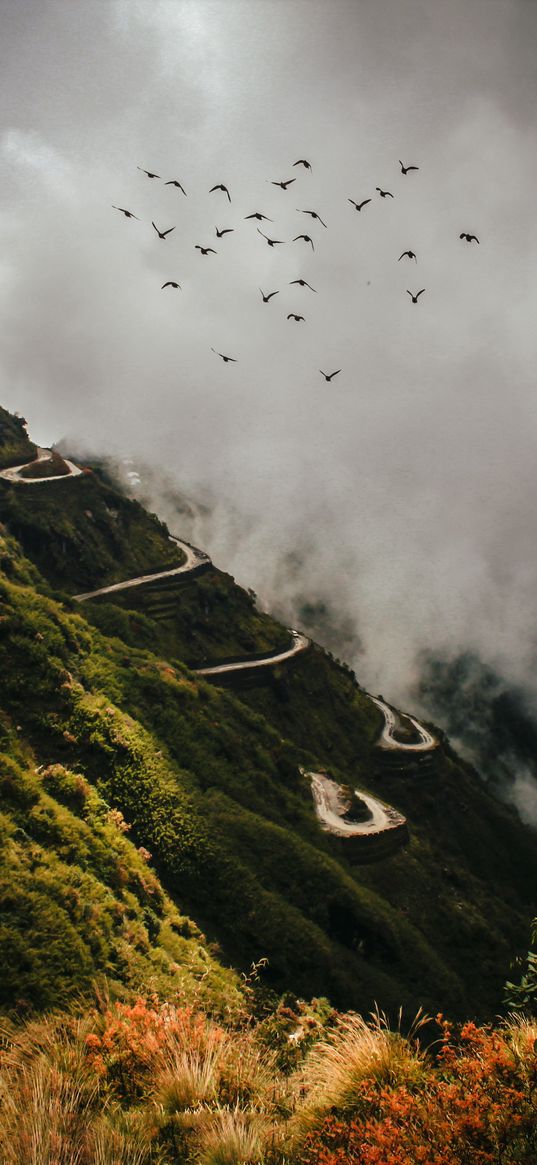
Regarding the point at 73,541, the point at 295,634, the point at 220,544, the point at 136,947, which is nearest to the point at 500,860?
the point at 295,634

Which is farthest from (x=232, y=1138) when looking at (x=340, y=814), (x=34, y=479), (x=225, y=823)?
(x=34, y=479)

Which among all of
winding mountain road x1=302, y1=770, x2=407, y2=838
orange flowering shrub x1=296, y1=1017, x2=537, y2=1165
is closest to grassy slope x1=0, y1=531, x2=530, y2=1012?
winding mountain road x1=302, y1=770, x2=407, y2=838

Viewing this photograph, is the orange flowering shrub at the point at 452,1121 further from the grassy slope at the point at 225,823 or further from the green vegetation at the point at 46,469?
the green vegetation at the point at 46,469

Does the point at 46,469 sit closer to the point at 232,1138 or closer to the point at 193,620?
the point at 193,620

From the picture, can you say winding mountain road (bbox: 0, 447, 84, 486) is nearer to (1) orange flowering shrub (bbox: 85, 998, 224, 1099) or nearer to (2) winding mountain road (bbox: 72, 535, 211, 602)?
(2) winding mountain road (bbox: 72, 535, 211, 602)

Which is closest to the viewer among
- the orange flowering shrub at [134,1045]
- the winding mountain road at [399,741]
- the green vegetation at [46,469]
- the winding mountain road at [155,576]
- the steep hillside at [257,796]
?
the orange flowering shrub at [134,1045]

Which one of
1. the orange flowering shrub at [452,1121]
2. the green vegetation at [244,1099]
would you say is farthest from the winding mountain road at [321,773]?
the orange flowering shrub at [452,1121]
